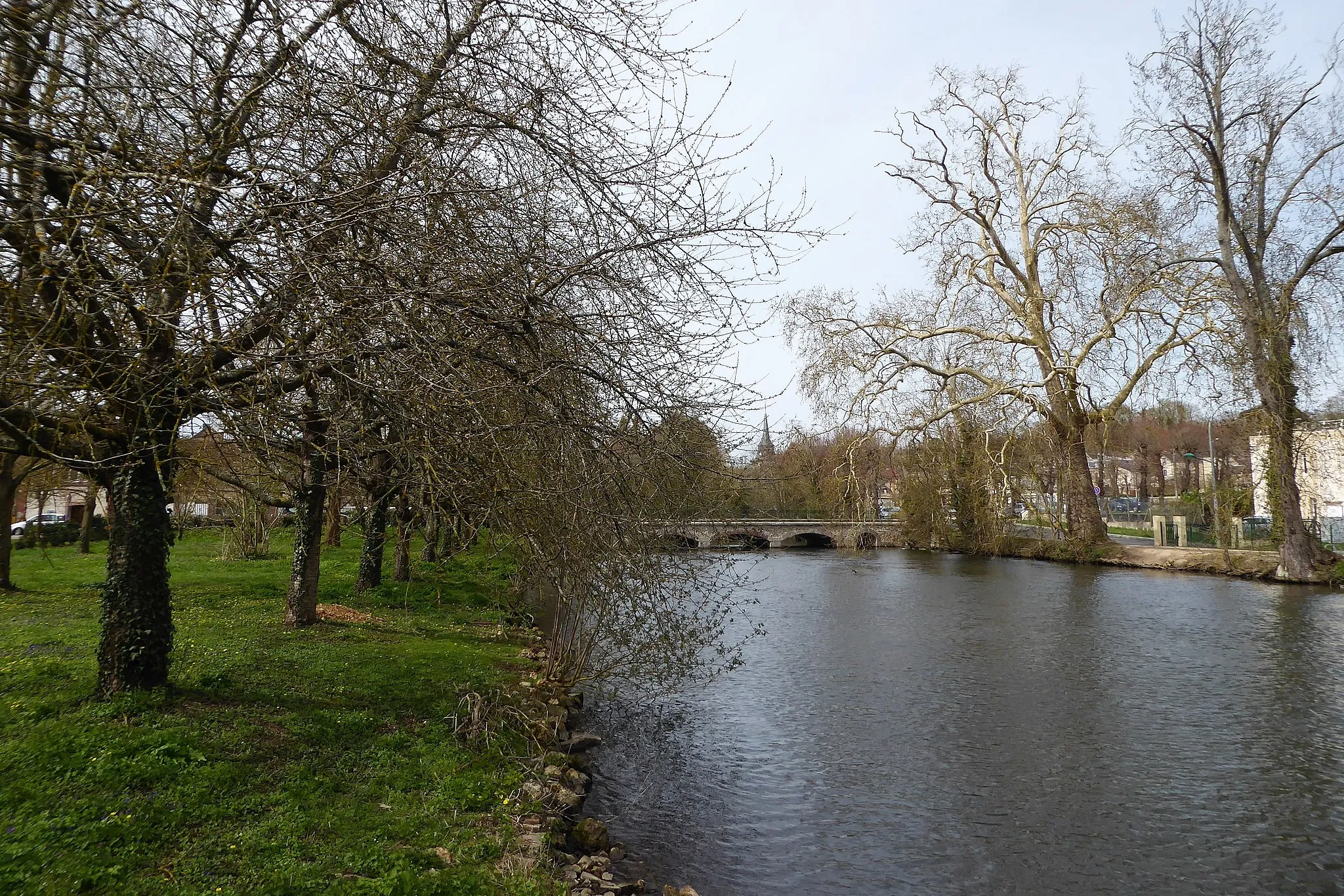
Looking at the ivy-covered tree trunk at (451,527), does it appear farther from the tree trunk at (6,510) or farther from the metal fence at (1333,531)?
the metal fence at (1333,531)

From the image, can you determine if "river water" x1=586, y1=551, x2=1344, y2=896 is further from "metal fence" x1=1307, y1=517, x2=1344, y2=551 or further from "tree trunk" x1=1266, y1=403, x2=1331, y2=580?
"metal fence" x1=1307, y1=517, x2=1344, y2=551

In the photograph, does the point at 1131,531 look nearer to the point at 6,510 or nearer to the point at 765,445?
the point at 765,445

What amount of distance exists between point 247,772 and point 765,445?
4.39 m

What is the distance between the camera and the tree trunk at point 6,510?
12195 mm

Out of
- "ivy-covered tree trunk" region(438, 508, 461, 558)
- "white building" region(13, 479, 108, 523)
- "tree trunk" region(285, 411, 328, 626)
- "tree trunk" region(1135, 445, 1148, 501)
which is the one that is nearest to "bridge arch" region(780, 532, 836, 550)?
"tree trunk" region(1135, 445, 1148, 501)

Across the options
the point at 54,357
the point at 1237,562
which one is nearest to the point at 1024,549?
the point at 1237,562

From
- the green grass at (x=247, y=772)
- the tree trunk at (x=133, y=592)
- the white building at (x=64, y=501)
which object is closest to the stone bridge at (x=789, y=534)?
the green grass at (x=247, y=772)

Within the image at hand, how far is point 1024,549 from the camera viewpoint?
31656 mm

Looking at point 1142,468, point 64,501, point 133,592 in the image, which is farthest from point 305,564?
point 1142,468

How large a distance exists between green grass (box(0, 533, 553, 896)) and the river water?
1.81 meters

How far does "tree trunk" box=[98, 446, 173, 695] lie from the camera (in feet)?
20.0

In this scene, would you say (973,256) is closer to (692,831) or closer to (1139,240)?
(1139,240)

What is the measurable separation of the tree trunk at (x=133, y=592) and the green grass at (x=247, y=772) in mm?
249

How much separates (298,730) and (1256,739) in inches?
391
